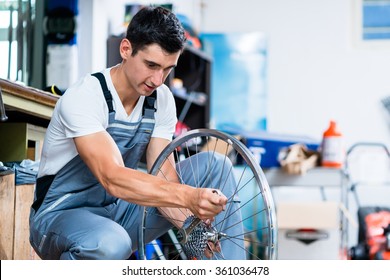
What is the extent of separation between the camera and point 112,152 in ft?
5.48

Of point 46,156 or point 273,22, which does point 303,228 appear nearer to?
point 273,22

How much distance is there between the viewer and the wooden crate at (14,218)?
2.06 meters

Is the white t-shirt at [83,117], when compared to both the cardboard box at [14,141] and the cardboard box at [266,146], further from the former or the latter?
the cardboard box at [266,146]

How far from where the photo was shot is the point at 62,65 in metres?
3.33


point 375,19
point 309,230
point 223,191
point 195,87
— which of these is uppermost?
point 375,19

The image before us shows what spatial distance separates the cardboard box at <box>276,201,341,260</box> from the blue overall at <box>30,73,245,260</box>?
2.23 m

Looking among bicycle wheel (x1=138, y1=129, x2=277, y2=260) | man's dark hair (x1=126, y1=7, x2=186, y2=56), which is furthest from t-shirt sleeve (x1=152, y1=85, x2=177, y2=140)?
man's dark hair (x1=126, y1=7, x2=186, y2=56)

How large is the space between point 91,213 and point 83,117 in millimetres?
251

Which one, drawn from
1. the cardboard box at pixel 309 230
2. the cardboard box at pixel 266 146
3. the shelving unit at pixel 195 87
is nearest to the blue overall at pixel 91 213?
the cardboard box at pixel 266 146

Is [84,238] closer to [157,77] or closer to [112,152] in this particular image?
[112,152]

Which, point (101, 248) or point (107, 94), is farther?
point (107, 94)

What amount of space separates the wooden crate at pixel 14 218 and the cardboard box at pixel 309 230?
82.9 inches

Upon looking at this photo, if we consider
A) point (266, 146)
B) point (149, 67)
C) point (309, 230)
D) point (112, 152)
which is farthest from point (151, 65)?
point (309, 230)
